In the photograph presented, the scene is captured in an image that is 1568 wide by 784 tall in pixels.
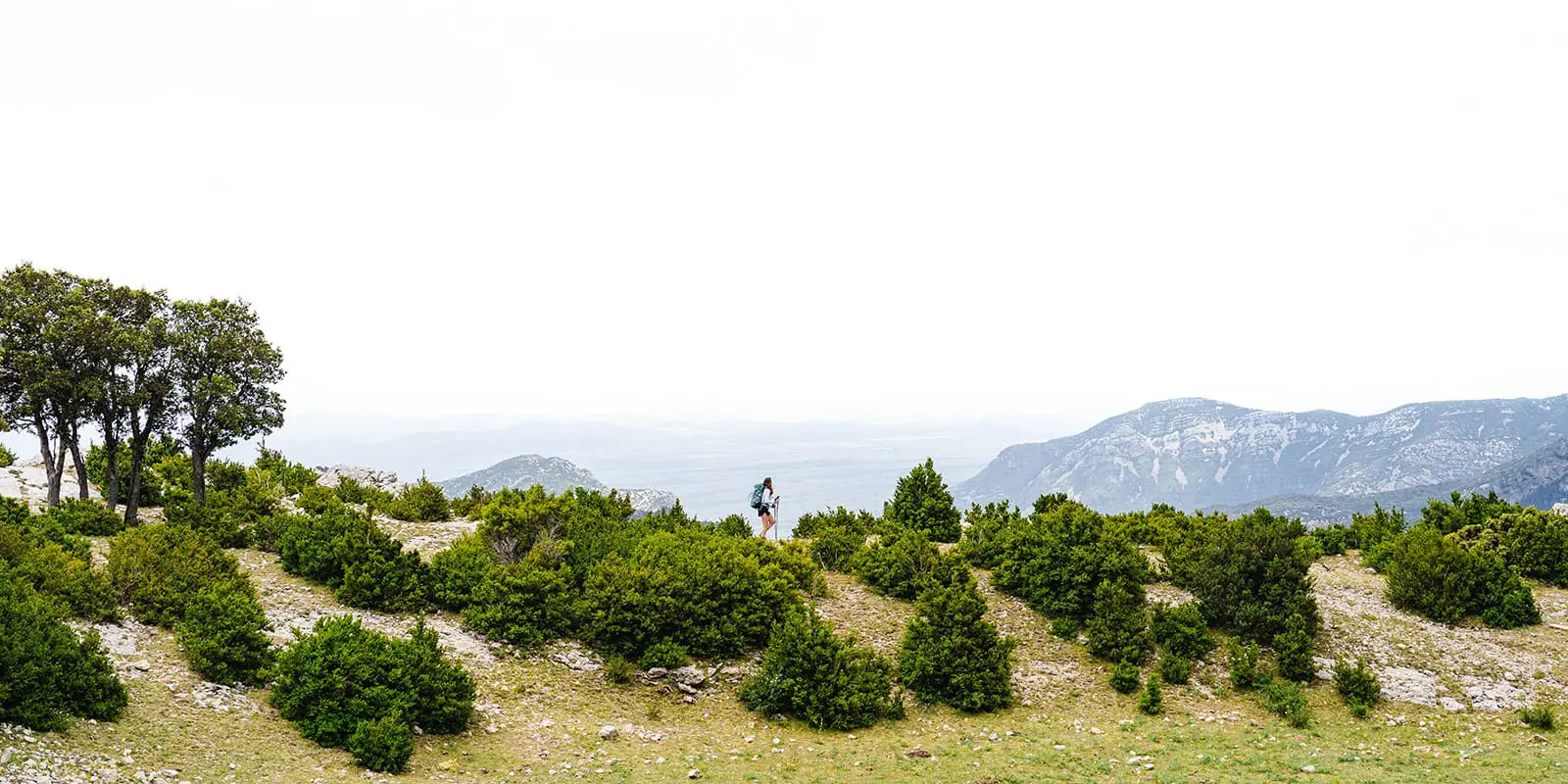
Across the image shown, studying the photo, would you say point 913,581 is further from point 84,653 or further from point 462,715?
point 84,653

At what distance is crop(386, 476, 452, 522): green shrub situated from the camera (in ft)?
92.6

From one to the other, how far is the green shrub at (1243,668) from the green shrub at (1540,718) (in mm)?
4366

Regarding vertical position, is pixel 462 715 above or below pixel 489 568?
below

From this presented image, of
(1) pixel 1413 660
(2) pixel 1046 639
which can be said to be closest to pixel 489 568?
(2) pixel 1046 639

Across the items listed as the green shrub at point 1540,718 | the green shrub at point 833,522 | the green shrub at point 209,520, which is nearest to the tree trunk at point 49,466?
the green shrub at point 209,520

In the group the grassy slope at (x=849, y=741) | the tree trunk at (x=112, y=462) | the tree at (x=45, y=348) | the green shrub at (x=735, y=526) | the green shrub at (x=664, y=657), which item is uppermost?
the tree at (x=45, y=348)

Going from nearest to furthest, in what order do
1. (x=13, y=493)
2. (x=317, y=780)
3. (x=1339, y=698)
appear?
(x=317, y=780) < (x=1339, y=698) < (x=13, y=493)

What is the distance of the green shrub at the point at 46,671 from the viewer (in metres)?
10.4

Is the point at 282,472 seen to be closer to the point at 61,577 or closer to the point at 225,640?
the point at 61,577

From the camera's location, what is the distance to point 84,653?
11477 millimetres

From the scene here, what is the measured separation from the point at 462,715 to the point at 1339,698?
16678 mm

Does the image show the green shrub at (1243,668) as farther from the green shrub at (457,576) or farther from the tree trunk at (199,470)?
the tree trunk at (199,470)

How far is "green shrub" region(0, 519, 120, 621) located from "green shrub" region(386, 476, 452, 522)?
11737mm

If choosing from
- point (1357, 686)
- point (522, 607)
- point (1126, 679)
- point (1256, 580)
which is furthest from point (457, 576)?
point (1357, 686)
